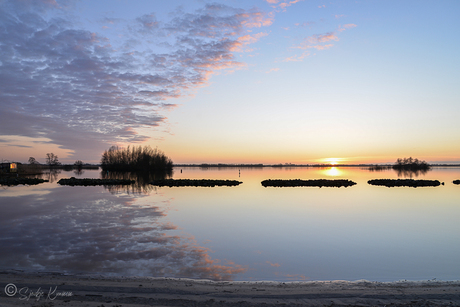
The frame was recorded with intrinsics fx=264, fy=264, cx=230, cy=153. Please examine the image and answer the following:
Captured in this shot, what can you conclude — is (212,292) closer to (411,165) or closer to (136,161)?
(136,161)

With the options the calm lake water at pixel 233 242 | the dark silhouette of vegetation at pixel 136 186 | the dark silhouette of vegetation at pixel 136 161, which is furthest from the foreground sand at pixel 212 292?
the dark silhouette of vegetation at pixel 136 161

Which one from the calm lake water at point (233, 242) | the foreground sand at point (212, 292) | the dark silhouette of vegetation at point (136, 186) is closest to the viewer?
the foreground sand at point (212, 292)

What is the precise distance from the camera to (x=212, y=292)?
6.10m

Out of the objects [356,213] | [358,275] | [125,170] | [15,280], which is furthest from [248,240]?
[125,170]

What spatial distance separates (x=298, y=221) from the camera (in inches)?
594

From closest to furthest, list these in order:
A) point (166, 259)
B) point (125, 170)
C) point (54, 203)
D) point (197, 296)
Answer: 1. point (197, 296)
2. point (166, 259)
3. point (54, 203)
4. point (125, 170)

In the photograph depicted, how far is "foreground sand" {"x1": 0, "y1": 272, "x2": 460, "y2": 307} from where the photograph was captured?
18.1 feet

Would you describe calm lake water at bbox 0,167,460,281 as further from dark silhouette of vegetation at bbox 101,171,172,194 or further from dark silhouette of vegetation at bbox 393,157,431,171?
dark silhouette of vegetation at bbox 393,157,431,171

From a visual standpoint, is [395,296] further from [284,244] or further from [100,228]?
[100,228]

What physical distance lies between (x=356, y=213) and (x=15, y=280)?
17.7 metres

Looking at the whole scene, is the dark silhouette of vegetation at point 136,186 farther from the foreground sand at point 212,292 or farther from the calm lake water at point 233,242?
the foreground sand at point 212,292

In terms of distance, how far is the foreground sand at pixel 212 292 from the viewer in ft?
18.1

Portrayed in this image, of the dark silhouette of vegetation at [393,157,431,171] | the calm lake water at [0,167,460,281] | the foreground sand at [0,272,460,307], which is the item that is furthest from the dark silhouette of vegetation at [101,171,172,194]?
the dark silhouette of vegetation at [393,157,431,171]

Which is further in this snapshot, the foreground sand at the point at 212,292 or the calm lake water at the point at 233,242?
the calm lake water at the point at 233,242
